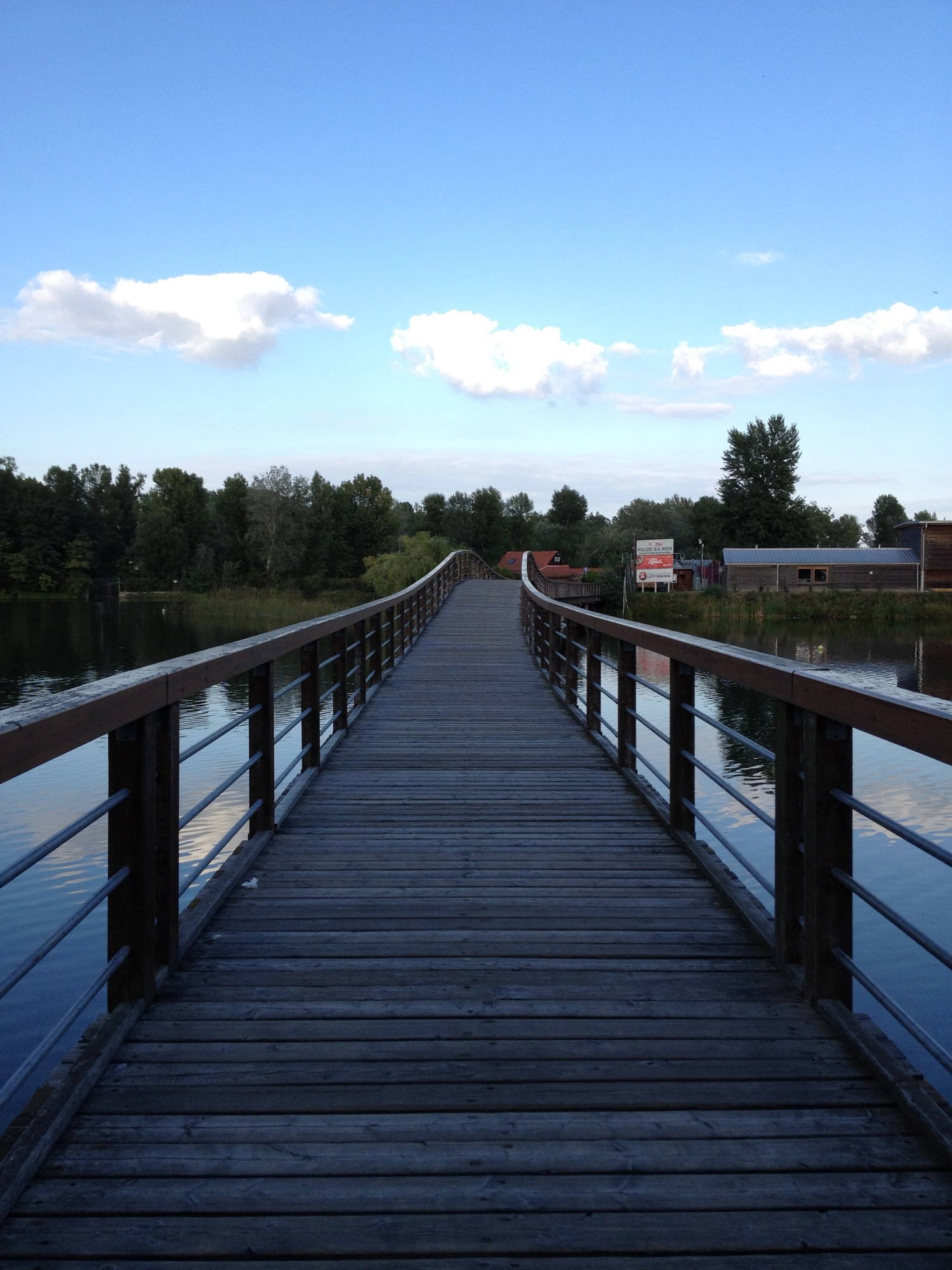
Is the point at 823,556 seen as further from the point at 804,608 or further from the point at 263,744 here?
the point at 263,744

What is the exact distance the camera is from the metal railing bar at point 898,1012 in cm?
186

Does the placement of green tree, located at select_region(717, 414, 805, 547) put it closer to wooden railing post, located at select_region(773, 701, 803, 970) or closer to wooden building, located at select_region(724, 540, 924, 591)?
wooden building, located at select_region(724, 540, 924, 591)

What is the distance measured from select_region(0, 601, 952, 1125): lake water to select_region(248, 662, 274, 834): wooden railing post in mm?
2112

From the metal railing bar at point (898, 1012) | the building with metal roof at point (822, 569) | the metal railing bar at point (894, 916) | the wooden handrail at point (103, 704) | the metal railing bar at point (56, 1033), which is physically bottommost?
the metal railing bar at point (898, 1012)

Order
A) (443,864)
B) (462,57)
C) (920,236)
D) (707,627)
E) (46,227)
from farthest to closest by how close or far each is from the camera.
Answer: (707,627), (46,227), (920,236), (462,57), (443,864)

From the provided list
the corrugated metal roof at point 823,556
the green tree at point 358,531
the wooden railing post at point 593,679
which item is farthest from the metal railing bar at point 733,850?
the green tree at point 358,531

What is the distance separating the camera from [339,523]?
8275 cm

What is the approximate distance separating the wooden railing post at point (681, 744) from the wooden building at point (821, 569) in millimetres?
47751

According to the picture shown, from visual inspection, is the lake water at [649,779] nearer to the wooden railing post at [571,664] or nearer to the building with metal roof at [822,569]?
the wooden railing post at [571,664]

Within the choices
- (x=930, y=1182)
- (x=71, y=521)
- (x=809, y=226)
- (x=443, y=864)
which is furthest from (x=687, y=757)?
(x=71, y=521)

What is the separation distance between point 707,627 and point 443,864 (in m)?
38.6

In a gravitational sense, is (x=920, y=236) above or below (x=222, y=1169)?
above

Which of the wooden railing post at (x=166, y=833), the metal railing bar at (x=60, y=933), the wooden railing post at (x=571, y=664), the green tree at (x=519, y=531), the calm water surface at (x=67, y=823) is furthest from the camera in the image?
the green tree at (x=519, y=531)

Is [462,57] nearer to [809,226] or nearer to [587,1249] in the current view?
[809,226]
